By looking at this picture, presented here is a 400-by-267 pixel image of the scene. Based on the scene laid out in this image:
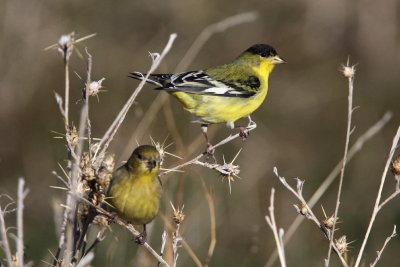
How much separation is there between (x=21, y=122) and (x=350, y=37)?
17.1 ft

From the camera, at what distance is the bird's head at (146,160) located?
11.6ft

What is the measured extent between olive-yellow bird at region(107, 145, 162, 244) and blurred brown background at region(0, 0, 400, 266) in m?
1.89

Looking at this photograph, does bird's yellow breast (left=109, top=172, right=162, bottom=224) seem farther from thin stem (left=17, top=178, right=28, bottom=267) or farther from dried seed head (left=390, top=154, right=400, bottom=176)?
dried seed head (left=390, top=154, right=400, bottom=176)

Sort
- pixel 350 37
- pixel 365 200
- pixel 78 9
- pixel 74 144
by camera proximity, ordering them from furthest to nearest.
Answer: pixel 350 37 < pixel 78 9 < pixel 365 200 < pixel 74 144

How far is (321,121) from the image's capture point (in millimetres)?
9953

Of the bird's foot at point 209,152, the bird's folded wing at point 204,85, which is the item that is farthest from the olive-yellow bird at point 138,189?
the bird's folded wing at point 204,85

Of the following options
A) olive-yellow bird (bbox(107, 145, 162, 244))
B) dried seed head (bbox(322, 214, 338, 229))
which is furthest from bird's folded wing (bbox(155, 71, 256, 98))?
dried seed head (bbox(322, 214, 338, 229))

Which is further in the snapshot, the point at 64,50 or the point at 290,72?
the point at 290,72

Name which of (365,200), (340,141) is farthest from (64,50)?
(340,141)

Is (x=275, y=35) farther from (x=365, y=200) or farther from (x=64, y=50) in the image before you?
(x=64, y=50)

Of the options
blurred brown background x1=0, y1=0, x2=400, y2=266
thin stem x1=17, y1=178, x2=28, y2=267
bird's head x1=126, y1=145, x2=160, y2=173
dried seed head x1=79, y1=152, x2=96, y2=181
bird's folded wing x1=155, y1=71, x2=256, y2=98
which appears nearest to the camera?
thin stem x1=17, y1=178, x2=28, y2=267

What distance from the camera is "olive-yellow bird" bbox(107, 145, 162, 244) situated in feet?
11.5

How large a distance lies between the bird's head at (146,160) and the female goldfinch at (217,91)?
146 centimetres

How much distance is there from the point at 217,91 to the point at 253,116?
3.88m
